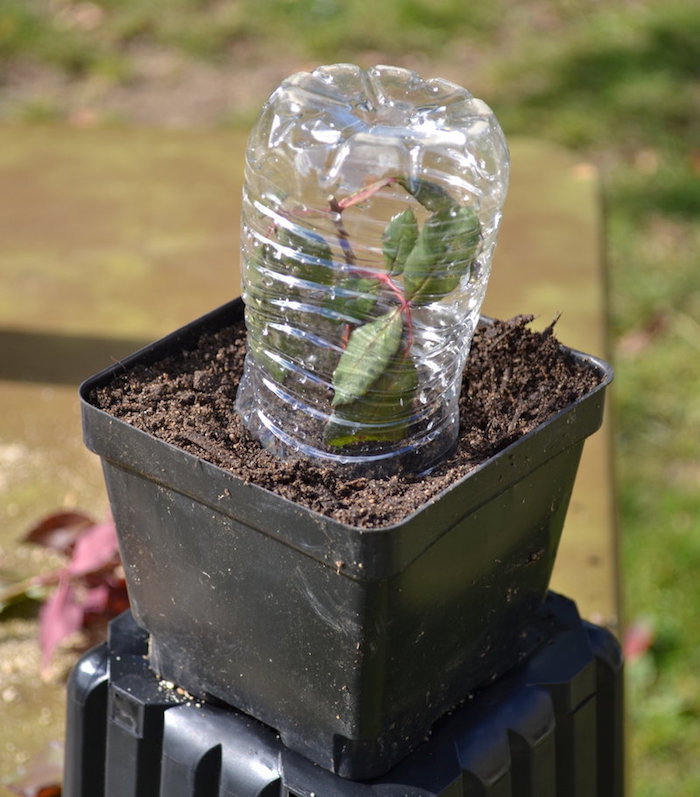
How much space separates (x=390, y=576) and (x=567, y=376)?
1.04ft

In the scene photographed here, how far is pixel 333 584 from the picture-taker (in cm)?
94

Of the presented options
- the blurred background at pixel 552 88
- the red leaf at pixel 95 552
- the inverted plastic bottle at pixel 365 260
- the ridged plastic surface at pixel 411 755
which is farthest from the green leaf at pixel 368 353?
the blurred background at pixel 552 88

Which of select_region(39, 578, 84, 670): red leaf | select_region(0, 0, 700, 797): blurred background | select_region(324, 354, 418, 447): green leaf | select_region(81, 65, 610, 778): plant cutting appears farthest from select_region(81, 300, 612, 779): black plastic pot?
select_region(0, 0, 700, 797): blurred background

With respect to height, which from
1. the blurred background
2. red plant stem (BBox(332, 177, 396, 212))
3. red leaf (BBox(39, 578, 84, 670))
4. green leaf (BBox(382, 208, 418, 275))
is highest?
red plant stem (BBox(332, 177, 396, 212))

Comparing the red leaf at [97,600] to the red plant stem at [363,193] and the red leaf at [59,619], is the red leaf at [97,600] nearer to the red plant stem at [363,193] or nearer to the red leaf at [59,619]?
the red leaf at [59,619]

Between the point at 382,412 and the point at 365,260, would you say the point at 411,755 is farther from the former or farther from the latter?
the point at 365,260

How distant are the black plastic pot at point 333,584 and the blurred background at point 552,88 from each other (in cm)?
163

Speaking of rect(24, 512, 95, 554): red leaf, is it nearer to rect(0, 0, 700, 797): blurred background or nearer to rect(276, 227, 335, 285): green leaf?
rect(276, 227, 335, 285): green leaf

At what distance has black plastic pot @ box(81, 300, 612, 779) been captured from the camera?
0.94m

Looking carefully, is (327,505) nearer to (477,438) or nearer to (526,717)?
(477,438)

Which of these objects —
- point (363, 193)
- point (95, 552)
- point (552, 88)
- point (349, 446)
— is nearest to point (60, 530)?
point (95, 552)

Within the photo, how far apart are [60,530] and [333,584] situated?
74 centimetres

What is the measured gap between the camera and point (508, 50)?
186 inches

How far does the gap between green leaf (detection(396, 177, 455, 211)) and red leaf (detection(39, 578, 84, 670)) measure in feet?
2.46
